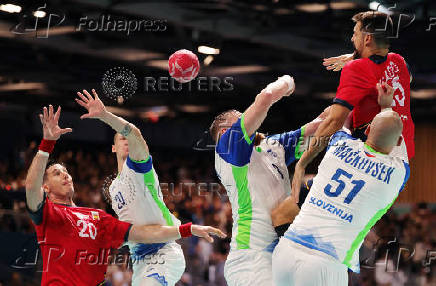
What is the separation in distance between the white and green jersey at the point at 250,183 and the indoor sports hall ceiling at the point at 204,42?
24.2 ft

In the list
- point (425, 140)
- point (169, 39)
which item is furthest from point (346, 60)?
point (425, 140)

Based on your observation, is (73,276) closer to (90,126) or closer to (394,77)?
(394,77)

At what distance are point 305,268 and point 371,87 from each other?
1512 millimetres

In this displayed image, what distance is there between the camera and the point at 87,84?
22.1 meters

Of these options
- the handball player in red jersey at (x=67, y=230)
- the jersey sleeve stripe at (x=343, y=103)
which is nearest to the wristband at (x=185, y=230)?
the handball player in red jersey at (x=67, y=230)

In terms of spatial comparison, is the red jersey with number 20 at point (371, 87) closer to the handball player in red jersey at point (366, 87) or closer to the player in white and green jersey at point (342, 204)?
the handball player in red jersey at point (366, 87)

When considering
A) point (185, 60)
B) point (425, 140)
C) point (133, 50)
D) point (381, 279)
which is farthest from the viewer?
point (425, 140)

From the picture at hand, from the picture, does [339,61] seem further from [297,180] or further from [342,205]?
[342,205]

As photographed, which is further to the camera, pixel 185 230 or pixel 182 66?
pixel 182 66

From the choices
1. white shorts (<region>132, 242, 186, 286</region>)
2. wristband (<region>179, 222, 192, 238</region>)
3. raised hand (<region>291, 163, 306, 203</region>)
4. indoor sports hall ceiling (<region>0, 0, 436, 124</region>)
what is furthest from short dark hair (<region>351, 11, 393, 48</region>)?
indoor sports hall ceiling (<region>0, 0, 436, 124</region>)

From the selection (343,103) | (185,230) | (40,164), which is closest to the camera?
(343,103)

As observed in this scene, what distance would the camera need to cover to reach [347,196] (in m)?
4.91

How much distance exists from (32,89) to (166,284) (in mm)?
17780

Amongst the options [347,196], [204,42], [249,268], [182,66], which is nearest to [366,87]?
[347,196]
